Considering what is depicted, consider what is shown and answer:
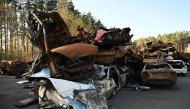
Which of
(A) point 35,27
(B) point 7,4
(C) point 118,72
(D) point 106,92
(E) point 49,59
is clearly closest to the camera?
(E) point 49,59

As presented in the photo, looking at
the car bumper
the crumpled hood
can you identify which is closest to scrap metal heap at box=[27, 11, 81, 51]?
the crumpled hood

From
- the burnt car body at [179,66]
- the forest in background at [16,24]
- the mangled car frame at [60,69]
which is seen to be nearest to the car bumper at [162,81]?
the mangled car frame at [60,69]

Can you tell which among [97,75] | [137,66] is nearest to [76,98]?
[97,75]

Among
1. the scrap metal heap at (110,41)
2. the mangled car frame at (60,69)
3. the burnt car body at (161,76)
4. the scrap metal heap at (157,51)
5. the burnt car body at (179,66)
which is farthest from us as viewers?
the scrap metal heap at (157,51)

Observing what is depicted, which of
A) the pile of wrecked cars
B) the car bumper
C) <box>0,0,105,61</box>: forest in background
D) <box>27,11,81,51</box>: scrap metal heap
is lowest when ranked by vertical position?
the car bumper

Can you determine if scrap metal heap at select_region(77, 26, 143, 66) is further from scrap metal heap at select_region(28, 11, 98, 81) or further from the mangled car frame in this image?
the mangled car frame

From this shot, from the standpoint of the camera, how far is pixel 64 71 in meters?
6.47

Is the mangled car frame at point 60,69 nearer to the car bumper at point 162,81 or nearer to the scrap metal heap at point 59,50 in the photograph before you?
the scrap metal heap at point 59,50

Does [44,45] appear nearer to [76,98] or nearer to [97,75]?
[97,75]

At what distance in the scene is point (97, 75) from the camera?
294 inches

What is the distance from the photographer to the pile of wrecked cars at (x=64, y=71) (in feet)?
16.6

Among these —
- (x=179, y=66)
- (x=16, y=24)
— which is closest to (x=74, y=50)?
(x=179, y=66)

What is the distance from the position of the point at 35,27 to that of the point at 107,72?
3493 mm

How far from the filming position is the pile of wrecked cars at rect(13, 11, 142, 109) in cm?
505
